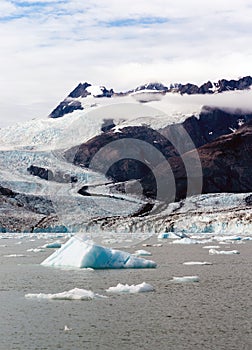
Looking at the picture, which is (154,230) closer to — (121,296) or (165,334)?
(121,296)

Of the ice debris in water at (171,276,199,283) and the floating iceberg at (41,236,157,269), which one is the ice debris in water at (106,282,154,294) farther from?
the floating iceberg at (41,236,157,269)

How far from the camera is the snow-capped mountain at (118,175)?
94688 millimetres

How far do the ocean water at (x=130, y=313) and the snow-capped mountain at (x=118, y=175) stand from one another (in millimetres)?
56222

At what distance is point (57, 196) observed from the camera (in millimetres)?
112312

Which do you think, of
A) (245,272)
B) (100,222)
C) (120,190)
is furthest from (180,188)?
(245,272)

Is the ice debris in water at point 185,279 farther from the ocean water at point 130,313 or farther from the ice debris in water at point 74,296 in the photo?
the ice debris in water at point 74,296

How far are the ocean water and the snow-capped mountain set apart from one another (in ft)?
184

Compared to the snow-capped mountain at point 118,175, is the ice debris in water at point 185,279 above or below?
above

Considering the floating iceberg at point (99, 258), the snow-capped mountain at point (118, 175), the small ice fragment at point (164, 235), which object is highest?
the floating iceberg at point (99, 258)

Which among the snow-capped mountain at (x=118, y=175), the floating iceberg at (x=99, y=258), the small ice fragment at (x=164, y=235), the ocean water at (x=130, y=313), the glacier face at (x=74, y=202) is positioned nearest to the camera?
the ocean water at (x=130, y=313)

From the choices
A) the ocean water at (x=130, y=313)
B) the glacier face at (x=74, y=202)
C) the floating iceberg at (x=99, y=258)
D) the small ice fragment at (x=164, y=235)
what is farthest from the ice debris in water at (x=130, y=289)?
the glacier face at (x=74, y=202)

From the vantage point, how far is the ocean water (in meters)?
13.5

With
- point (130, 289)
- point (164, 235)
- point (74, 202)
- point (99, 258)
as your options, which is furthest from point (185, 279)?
point (74, 202)

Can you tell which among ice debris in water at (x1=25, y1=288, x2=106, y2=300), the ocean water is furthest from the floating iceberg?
ice debris in water at (x1=25, y1=288, x2=106, y2=300)
